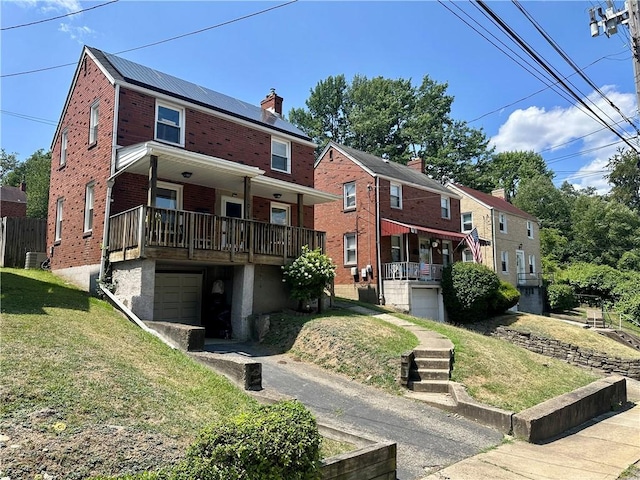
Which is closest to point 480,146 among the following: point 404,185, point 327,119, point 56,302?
point 327,119

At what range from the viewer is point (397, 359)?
9680 millimetres

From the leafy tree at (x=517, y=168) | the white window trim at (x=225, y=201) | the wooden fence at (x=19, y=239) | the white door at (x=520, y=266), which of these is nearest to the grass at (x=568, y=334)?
the white door at (x=520, y=266)

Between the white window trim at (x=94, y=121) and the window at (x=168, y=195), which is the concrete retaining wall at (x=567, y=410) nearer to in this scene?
the window at (x=168, y=195)

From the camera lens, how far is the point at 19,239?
18.0 metres

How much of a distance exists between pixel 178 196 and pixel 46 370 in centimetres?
1010

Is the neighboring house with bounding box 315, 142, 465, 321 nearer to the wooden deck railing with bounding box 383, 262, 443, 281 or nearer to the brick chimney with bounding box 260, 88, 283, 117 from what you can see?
the wooden deck railing with bounding box 383, 262, 443, 281

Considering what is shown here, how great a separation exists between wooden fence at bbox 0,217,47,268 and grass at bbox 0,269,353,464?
10.6 m

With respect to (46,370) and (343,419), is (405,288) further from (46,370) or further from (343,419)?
(46,370)

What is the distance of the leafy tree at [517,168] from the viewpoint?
5816cm

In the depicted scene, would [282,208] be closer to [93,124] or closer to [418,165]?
[93,124]

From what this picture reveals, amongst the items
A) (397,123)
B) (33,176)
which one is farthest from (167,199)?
(397,123)

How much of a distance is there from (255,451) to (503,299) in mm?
22375

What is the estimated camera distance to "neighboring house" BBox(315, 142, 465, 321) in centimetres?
2256

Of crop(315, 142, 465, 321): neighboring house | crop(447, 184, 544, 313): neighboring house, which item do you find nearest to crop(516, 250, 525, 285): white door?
crop(447, 184, 544, 313): neighboring house
